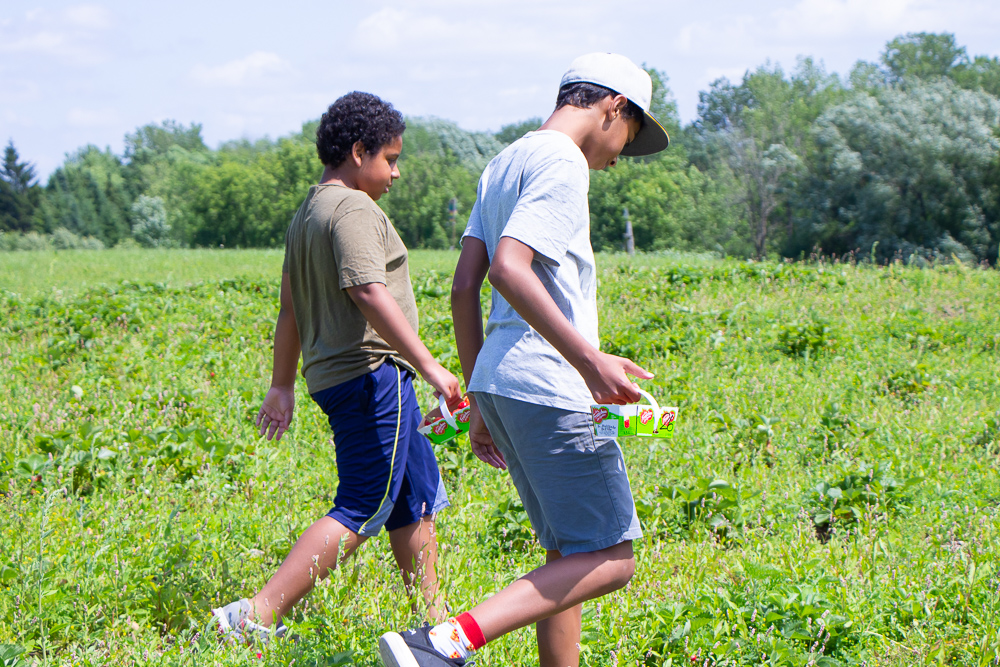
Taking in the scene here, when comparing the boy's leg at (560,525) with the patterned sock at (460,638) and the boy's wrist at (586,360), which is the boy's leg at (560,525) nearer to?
the patterned sock at (460,638)

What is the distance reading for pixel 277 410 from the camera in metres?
3.10

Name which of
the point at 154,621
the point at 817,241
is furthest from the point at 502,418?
the point at 817,241

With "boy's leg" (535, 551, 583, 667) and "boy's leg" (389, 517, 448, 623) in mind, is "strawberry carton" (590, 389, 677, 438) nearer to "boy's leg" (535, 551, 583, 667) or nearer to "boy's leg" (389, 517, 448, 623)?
"boy's leg" (535, 551, 583, 667)

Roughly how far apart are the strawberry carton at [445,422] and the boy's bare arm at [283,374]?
753 millimetres

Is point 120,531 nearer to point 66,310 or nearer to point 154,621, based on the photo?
point 154,621

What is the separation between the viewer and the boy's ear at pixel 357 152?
283cm

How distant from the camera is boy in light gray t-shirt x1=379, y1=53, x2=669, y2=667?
1.88 m

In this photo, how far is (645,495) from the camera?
3.87 meters

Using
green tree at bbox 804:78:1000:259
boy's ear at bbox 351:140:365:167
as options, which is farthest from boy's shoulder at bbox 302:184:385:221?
green tree at bbox 804:78:1000:259

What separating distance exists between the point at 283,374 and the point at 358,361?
21.6 inches

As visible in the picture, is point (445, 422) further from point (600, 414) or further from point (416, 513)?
point (600, 414)

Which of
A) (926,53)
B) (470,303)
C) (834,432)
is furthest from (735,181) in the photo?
(470,303)

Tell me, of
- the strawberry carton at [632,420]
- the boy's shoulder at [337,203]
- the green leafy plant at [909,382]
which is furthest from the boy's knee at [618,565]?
the green leafy plant at [909,382]

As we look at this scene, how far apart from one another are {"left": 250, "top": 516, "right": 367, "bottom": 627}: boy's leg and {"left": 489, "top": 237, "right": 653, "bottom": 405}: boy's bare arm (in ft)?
4.24
